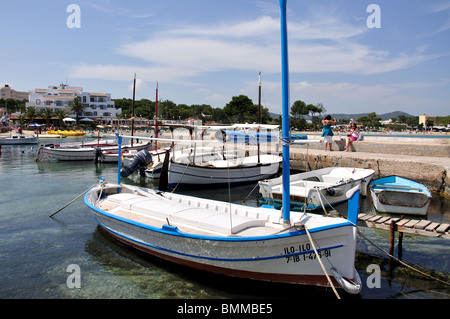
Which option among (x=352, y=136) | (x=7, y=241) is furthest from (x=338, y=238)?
(x=352, y=136)

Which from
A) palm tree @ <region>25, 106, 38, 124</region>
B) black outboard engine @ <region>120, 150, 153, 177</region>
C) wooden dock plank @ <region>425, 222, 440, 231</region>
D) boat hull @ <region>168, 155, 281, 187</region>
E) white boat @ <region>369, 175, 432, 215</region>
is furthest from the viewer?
palm tree @ <region>25, 106, 38, 124</region>

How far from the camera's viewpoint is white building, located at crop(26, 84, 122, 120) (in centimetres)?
10188

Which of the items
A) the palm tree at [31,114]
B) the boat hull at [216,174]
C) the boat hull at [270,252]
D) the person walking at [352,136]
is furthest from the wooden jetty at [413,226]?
the palm tree at [31,114]

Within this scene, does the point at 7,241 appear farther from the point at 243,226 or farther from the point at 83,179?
the point at 83,179

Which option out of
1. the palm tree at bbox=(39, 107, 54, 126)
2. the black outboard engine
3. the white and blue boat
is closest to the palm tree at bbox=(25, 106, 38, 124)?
the palm tree at bbox=(39, 107, 54, 126)

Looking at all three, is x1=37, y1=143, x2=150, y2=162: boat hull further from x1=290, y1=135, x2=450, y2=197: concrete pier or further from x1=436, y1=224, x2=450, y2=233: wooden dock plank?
x1=436, y1=224, x2=450, y2=233: wooden dock plank

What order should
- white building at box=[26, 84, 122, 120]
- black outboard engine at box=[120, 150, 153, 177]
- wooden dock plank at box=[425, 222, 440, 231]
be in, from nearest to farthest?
wooden dock plank at box=[425, 222, 440, 231]
black outboard engine at box=[120, 150, 153, 177]
white building at box=[26, 84, 122, 120]

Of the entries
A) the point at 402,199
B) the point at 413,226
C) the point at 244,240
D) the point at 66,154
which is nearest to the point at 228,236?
the point at 244,240

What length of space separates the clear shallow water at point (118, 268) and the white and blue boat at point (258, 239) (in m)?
0.37

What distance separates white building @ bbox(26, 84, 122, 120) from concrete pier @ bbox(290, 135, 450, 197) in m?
94.1

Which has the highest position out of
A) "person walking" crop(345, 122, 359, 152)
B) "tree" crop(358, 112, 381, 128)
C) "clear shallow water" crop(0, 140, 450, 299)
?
"tree" crop(358, 112, 381, 128)

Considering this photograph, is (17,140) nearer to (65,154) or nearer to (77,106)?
(65,154)

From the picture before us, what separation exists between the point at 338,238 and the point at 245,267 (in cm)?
213

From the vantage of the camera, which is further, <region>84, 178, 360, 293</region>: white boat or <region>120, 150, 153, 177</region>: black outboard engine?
<region>120, 150, 153, 177</region>: black outboard engine
